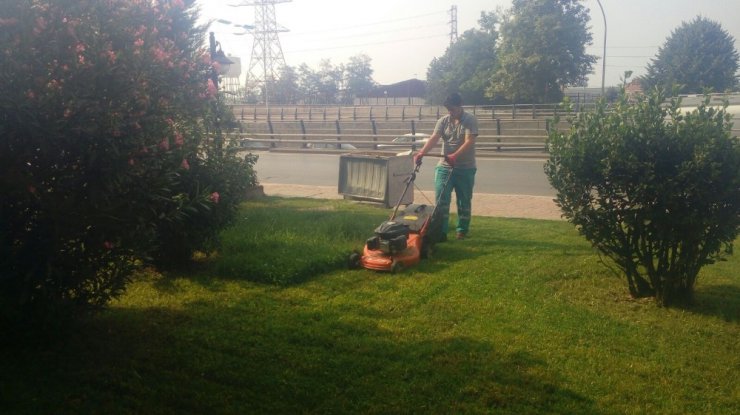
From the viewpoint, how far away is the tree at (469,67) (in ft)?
173

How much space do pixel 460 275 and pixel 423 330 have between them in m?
1.73

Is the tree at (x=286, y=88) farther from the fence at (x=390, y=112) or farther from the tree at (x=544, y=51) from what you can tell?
the tree at (x=544, y=51)

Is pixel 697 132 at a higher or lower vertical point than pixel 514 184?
higher

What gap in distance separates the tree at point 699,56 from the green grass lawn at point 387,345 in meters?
42.6

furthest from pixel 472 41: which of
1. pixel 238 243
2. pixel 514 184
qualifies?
pixel 238 243

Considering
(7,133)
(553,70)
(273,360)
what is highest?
(553,70)

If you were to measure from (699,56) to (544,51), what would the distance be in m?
9.99

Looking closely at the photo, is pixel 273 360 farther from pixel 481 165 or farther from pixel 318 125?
pixel 318 125

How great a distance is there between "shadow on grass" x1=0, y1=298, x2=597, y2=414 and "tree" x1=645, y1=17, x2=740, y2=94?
44.3 m

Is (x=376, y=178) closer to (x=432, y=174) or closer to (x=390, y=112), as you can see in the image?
(x=432, y=174)

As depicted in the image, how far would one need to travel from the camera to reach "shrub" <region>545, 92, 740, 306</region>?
5281 millimetres

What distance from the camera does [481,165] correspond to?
74.8ft

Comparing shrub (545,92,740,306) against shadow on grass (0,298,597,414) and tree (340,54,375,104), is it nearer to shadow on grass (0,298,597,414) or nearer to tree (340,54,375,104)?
shadow on grass (0,298,597,414)

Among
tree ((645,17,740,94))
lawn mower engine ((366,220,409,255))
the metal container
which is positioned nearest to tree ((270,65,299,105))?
tree ((645,17,740,94))
